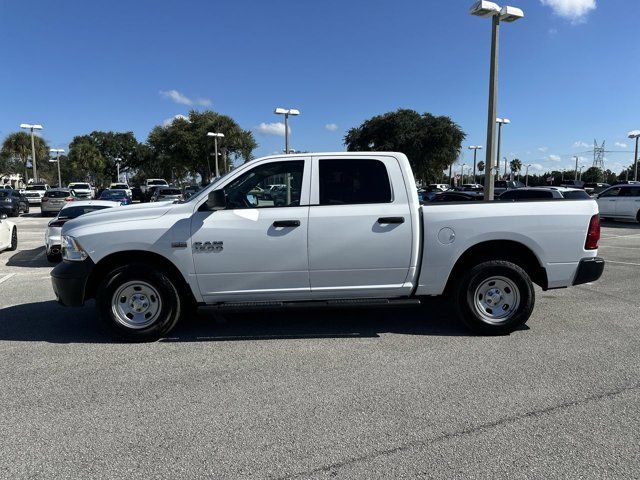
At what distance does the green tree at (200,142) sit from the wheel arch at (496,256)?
134 feet

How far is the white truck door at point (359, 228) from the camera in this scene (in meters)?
5.13

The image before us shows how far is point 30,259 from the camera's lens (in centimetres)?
1180

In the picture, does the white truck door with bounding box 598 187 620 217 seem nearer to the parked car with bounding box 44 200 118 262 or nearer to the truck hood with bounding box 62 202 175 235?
the parked car with bounding box 44 200 118 262

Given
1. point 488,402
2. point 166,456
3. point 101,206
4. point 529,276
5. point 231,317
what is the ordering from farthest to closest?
point 101,206
point 231,317
point 529,276
point 488,402
point 166,456

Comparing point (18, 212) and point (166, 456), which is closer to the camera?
point (166, 456)

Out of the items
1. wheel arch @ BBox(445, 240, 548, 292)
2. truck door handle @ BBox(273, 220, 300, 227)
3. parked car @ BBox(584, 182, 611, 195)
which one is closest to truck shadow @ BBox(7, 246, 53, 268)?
truck door handle @ BBox(273, 220, 300, 227)

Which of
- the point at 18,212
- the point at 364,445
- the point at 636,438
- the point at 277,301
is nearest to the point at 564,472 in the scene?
the point at 636,438

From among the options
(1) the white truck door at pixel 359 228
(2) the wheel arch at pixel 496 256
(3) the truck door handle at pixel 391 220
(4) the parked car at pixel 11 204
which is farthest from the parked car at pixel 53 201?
(2) the wheel arch at pixel 496 256

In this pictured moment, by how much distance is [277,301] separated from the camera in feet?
17.3

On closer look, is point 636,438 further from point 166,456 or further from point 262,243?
point 262,243

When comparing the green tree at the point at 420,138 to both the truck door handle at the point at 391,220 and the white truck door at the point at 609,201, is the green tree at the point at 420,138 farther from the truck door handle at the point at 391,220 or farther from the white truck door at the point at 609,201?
the truck door handle at the point at 391,220

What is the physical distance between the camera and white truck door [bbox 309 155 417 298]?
5129 mm

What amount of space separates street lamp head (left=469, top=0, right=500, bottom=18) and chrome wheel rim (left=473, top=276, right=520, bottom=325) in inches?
430

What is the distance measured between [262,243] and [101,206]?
8.37 metres
